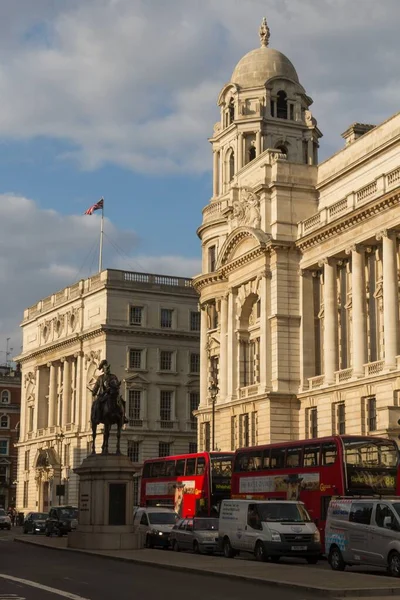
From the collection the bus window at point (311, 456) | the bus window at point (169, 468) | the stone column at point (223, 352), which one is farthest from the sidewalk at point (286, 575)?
the stone column at point (223, 352)

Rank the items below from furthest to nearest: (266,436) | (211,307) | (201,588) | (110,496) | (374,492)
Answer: (211,307) < (266,436) < (110,496) < (374,492) < (201,588)

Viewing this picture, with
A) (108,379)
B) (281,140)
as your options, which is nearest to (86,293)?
(281,140)

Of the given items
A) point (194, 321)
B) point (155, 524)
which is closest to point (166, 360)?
point (194, 321)

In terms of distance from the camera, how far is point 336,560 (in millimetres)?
→ 31281

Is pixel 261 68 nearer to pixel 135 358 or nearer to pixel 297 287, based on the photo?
pixel 297 287

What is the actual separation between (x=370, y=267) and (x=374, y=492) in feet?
78.4

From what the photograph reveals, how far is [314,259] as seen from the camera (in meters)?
64.6

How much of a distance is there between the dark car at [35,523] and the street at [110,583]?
113 ft

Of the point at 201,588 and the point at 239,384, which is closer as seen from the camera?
the point at 201,588

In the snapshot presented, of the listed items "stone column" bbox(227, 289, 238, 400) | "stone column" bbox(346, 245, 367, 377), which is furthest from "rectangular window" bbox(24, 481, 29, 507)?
"stone column" bbox(346, 245, 367, 377)

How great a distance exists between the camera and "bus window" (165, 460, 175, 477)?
5575 cm

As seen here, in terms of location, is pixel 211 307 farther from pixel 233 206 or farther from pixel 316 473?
pixel 316 473

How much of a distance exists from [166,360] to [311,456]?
56667 mm

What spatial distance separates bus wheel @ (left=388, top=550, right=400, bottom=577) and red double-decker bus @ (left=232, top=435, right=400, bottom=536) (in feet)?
32.4
